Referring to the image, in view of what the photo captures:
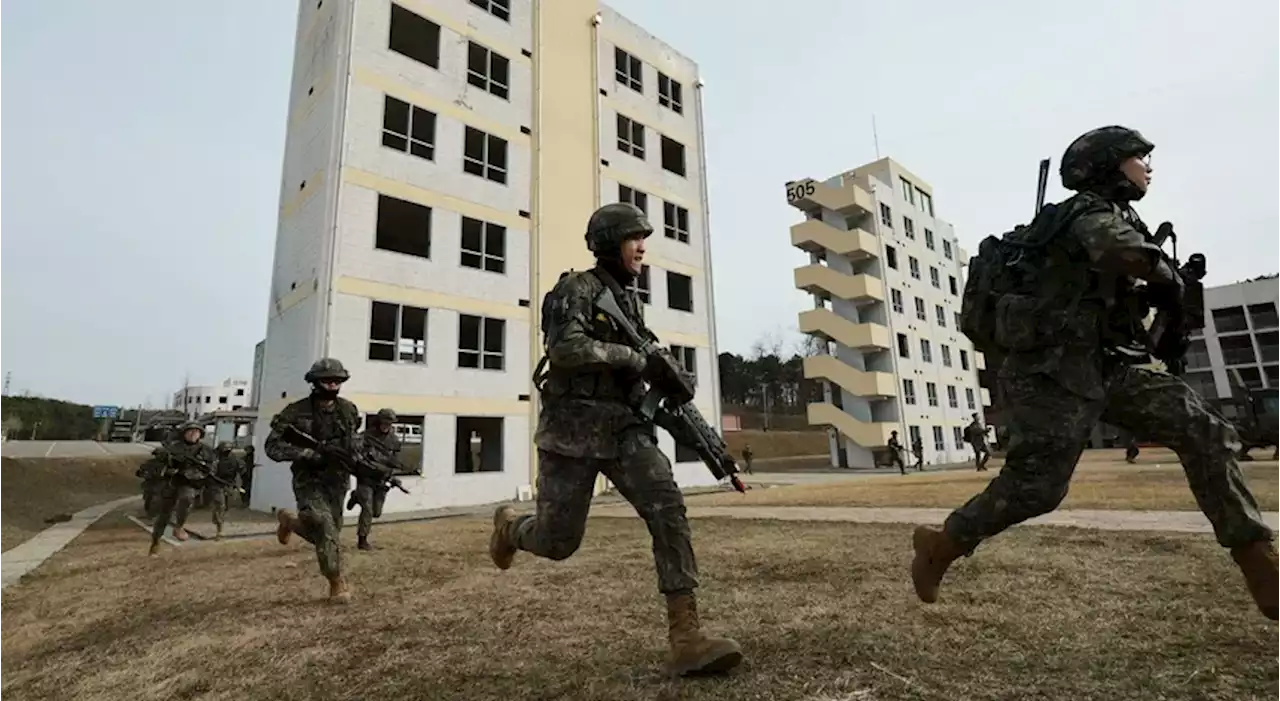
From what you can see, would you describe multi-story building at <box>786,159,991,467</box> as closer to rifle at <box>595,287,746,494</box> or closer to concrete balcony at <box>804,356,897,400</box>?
concrete balcony at <box>804,356,897,400</box>

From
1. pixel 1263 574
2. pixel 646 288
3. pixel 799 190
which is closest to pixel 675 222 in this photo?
pixel 646 288

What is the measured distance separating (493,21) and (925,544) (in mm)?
20624

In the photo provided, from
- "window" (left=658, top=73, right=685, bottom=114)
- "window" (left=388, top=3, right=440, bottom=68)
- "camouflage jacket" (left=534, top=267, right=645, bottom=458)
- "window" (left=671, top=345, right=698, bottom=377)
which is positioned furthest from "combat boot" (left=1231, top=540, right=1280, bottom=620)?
"window" (left=658, top=73, right=685, bottom=114)

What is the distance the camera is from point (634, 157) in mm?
22438

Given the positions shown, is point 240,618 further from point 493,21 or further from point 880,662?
point 493,21

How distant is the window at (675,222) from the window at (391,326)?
30.3 ft

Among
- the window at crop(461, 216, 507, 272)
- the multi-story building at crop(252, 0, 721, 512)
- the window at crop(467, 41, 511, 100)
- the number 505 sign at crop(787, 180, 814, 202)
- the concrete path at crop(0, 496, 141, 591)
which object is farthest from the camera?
the number 505 sign at crop(787, 180, 814, 202)

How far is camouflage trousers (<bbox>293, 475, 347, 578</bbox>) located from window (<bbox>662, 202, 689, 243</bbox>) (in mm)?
18090

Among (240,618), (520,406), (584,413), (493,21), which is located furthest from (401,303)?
(584,413)

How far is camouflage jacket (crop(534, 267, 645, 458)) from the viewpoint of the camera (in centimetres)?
296

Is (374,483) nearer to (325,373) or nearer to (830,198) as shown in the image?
(325,373)

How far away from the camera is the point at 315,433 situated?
5.55 meters

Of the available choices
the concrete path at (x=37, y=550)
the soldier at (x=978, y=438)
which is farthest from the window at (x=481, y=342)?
the soldier at (x=978, y=438)

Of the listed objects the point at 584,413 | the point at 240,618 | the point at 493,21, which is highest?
the point at 493,21
